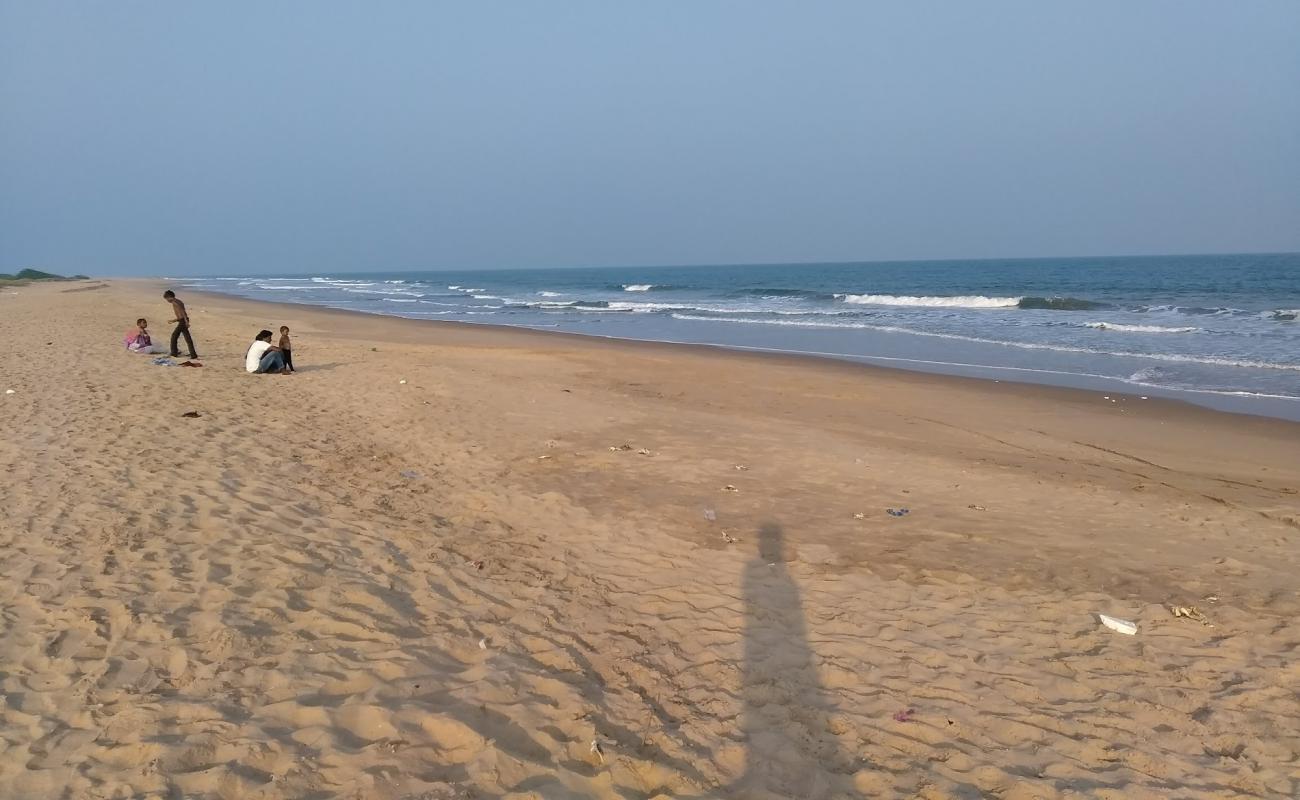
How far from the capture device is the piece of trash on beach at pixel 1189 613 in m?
4.84

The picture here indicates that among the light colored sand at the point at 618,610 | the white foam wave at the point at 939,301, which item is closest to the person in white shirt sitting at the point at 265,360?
the light colored sand at the point at 618,610

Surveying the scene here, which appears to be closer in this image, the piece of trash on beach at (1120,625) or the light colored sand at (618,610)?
the light colored sand at (618,610)

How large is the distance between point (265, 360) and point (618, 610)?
10.2 meters

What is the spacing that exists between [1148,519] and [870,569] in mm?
3031

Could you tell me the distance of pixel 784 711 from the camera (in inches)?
147

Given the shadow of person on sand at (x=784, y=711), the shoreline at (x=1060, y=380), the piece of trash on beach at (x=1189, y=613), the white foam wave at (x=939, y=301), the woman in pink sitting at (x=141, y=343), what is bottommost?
the piece of trash on beach at (x=1189, y=613)

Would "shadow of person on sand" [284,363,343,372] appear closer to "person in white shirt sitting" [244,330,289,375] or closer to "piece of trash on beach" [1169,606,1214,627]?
"person in white shirt sitting" [244,330,289,375]

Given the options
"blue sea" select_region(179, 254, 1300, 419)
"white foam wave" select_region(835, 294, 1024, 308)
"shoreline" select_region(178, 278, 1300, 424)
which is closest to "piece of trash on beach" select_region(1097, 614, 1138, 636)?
"shoreline" select_region(178, 278, 1300, 424)

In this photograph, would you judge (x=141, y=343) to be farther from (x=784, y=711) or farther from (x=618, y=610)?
(x=784, y=711)

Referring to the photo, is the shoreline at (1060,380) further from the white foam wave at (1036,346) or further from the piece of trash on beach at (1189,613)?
the piece of trash on beach at (1189,613)

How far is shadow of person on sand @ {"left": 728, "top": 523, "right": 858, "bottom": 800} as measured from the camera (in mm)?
3205

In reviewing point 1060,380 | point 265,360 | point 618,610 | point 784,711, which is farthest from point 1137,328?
point 784,711

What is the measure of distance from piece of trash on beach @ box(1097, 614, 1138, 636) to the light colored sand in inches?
2.8

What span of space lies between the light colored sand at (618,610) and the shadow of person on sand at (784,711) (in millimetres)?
19
